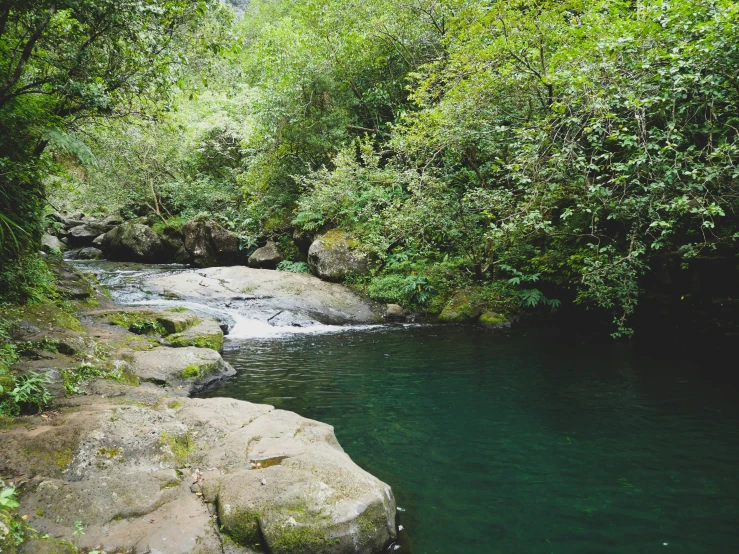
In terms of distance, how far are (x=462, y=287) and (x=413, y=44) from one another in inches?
458

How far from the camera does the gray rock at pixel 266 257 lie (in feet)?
72.4

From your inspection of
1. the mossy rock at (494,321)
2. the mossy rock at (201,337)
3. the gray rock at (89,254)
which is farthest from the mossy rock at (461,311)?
the gray rock at (89,254)

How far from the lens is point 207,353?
9.58 m

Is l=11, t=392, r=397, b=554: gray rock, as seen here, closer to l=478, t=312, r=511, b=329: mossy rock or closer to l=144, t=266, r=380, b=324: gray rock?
l=144, t=266, r=380, b=324: gray rock

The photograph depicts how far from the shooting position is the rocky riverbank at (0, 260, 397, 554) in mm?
3637

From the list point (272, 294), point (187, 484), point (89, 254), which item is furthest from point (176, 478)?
point (89, 254)

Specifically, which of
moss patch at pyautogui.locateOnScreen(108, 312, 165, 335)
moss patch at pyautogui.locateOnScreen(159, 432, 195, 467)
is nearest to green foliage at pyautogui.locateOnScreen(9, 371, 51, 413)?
moss patch at pyautogui.locateOnScreen(159, 432, 195, 467)

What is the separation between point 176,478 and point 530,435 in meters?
4.93

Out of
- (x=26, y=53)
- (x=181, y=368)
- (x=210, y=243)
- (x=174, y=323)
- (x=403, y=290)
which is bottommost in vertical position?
(x=181, y=368)

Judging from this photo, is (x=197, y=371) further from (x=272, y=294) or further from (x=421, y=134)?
(x=421, y=134)

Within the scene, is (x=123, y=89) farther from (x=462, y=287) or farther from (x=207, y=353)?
(x=462, y=287)

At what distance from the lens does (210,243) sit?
23922mm

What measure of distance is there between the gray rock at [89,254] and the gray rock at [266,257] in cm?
1101

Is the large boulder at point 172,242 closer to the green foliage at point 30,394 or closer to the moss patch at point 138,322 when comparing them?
the moss patch at point 138,322
